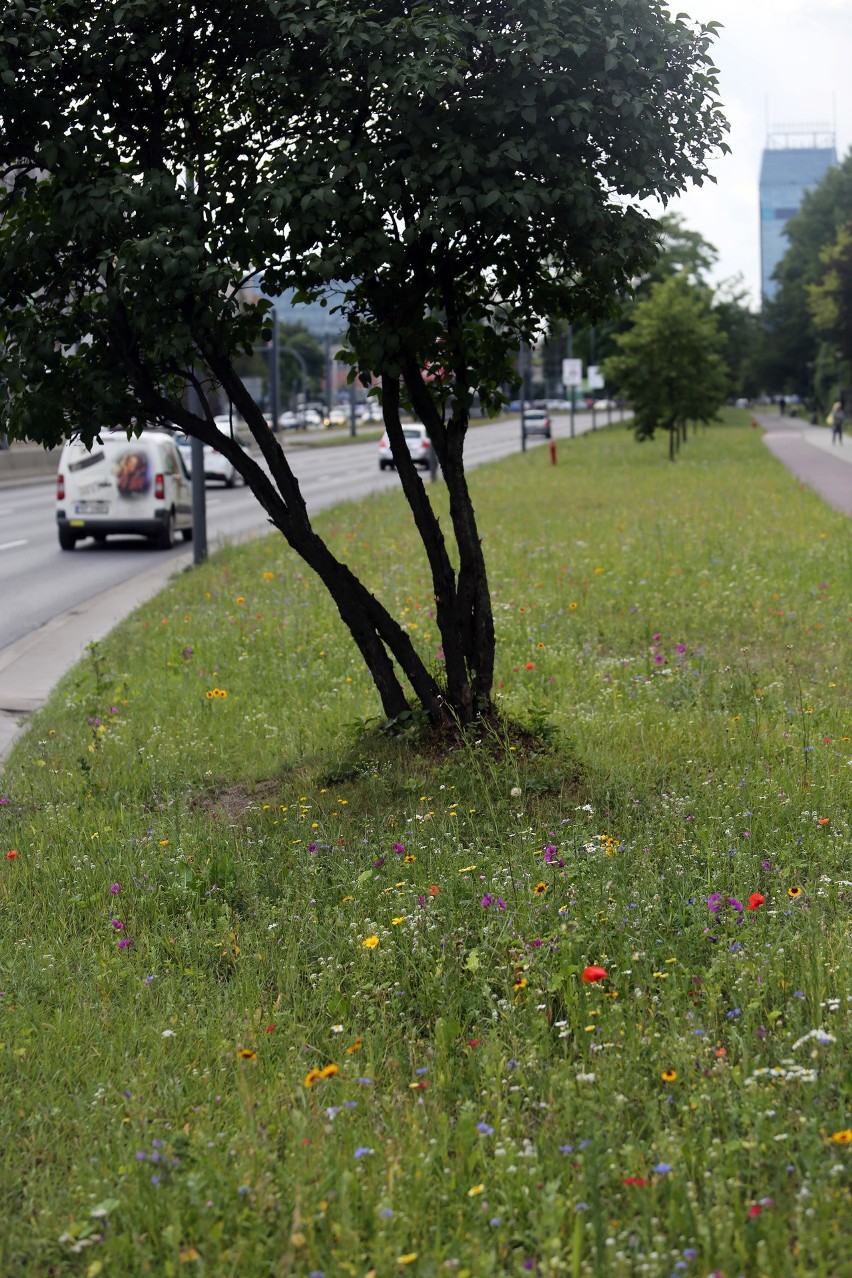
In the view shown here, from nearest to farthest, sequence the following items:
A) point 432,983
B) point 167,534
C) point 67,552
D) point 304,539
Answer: point 432,983 → point 304,539 → point 67,552 → point 167,534

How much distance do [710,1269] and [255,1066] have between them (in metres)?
1.48

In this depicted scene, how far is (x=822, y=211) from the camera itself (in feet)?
308

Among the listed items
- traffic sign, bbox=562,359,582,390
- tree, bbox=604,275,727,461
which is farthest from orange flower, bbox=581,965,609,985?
traffic sign, bbox=562,359,582,390

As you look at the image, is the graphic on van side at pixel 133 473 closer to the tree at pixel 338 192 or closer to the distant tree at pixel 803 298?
the tree at pixel 338 192

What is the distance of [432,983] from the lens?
14.9 feet

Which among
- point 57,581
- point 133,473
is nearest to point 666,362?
point 133,473

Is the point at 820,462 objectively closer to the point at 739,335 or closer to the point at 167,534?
the point at 167,534

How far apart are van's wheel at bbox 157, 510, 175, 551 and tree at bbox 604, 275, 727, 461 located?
2659 cm

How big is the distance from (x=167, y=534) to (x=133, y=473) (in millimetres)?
1092

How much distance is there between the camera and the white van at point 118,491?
72.9ft

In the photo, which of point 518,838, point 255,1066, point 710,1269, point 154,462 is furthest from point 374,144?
point 154,462

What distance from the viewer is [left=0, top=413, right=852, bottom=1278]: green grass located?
3.21m

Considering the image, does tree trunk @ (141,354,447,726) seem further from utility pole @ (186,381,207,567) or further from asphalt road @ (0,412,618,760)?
utility pole @ (186,381,207,567)

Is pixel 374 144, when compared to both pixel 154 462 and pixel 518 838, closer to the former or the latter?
pixel 518 838
